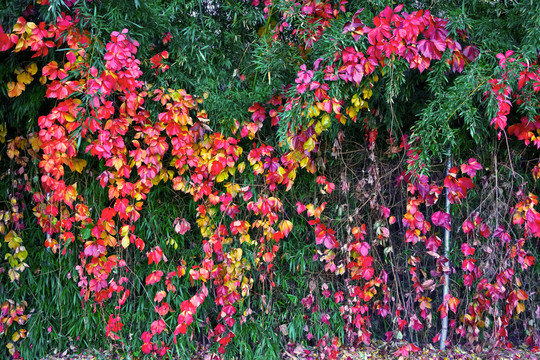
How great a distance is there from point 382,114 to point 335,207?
62 cm

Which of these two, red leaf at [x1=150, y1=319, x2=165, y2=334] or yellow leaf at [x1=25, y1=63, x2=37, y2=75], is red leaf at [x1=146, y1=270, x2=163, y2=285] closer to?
red leaf at [x1=150, y1=319, x2=165, y2=334]

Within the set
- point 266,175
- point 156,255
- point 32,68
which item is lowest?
point 156,255

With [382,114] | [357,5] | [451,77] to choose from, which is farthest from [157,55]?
[451,77]

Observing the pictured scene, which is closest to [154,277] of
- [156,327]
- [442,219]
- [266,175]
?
[156,327]

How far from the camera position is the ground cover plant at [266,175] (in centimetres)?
166

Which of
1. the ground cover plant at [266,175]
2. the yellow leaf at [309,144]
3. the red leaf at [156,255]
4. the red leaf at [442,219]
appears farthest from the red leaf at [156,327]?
the red leaf at [442,219]

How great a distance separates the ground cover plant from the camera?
65.5 inches

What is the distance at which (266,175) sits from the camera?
6.84 ft

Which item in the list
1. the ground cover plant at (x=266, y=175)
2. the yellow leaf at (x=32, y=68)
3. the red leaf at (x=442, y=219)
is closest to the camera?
the ground cover plant at (x=266, y=175)

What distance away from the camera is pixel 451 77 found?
1919 millimetres

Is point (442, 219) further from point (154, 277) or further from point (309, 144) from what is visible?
point (154, 277)

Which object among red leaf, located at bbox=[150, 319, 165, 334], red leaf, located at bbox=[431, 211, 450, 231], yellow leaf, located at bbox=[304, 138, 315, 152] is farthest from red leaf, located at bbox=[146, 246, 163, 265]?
red leaf, located at bbox=[431, 211, 450, 231]

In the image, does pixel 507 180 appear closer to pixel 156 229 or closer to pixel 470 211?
pixel 470 211

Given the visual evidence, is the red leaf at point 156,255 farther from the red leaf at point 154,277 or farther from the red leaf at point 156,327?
the red leaf at point 156,327
